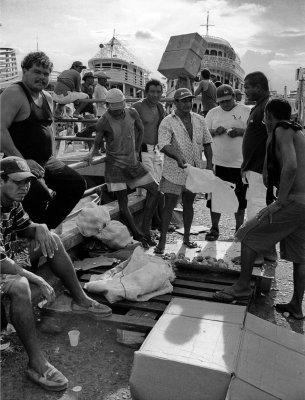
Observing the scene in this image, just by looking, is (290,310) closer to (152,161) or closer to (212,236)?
(212,236)

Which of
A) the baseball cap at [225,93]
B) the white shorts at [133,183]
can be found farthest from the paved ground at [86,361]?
the baseball cap at [225,93]

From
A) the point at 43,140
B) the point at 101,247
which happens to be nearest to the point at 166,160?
the point at 101,247

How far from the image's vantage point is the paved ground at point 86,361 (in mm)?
2490

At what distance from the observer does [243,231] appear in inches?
141

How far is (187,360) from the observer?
7.45ft

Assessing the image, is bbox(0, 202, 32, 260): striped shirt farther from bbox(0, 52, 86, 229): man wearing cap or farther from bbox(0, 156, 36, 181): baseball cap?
bbox(0, 52, 86, 229): man wearing cap

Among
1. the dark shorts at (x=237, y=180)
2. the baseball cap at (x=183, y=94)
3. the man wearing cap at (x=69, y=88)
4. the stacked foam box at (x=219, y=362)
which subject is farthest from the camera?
the man wearing cap at (x=69, y=88)

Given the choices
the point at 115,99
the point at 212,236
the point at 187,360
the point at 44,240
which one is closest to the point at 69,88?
the point at 115,99

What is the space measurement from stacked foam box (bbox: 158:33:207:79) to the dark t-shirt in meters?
1.88

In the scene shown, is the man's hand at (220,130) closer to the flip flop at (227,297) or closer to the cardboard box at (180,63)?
the cardboard box at (180,63)

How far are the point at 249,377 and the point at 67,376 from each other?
1.22 m

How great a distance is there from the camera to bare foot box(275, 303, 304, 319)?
A: 3516 millimetres

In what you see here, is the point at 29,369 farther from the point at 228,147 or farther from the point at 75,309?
the point at 228,147

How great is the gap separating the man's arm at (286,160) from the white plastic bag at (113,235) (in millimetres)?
1970
